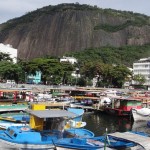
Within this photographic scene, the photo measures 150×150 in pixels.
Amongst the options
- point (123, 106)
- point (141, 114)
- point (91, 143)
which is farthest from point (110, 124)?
point (91, 143)

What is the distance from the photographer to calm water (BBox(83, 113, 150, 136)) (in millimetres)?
57912

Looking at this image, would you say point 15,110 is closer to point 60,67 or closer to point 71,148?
point 71,148

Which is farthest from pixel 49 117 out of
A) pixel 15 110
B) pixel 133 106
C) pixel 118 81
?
pixel 118 81

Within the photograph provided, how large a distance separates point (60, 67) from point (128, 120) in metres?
61.8

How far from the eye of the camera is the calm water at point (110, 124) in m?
57.9

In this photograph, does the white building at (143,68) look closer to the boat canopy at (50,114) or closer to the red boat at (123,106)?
the red boat at (123,106)

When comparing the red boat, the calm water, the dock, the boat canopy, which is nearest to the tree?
the red boat

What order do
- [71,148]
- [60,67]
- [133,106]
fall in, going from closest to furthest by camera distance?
[71,148] < [133,106] < [60,67]

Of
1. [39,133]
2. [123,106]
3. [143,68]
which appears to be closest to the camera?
[39,133]

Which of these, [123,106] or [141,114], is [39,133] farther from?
[123,106]

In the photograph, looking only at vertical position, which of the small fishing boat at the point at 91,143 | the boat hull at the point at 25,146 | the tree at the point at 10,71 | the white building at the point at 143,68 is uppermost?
the white building at the point at 143,68

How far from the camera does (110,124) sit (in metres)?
63.6

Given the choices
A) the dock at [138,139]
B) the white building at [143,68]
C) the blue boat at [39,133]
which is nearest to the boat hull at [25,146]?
the blue boat at [39,133]

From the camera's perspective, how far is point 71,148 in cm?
3203
